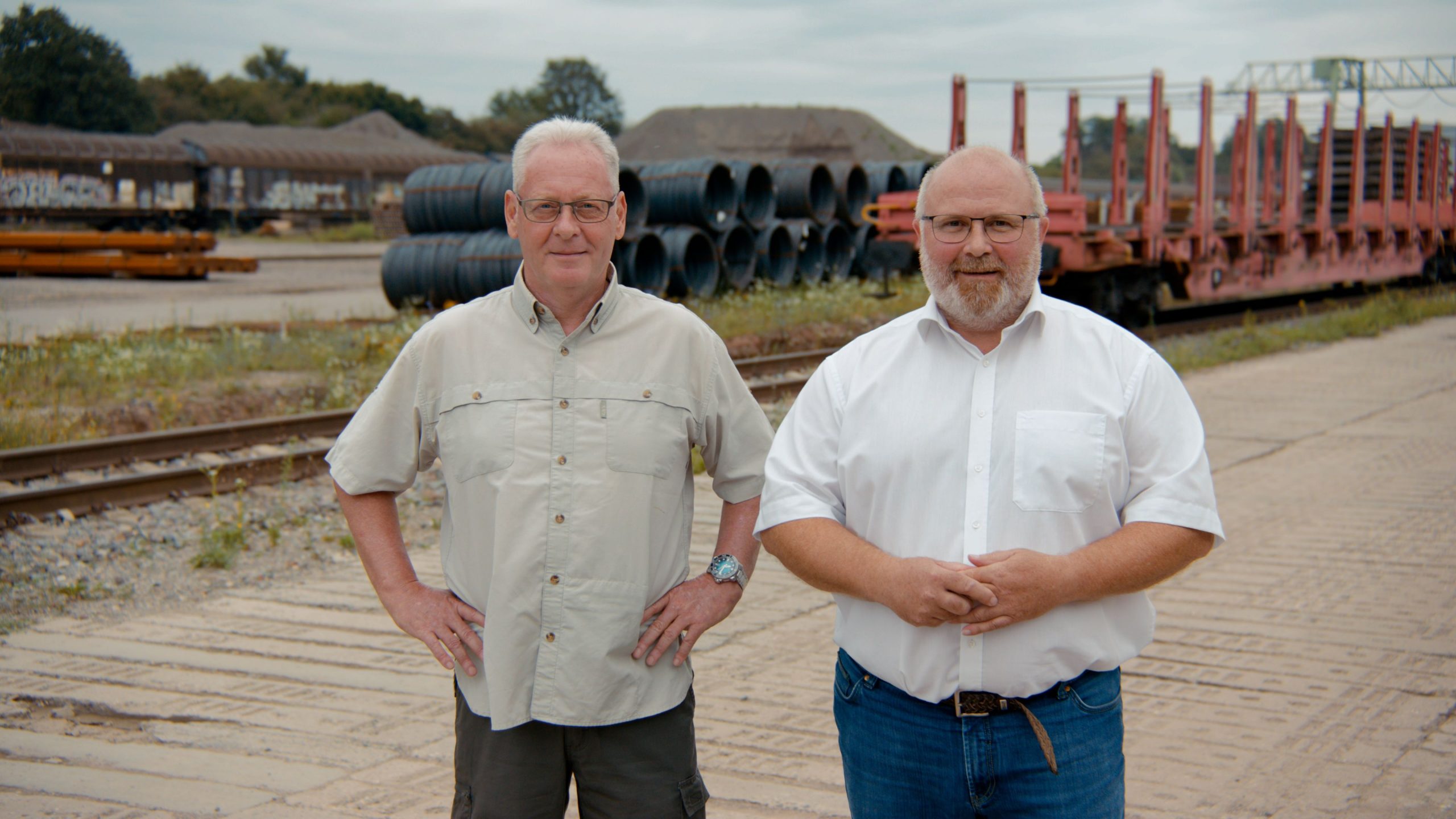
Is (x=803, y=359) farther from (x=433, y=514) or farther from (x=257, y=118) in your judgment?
(x=257, y=118)

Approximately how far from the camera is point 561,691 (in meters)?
2.41

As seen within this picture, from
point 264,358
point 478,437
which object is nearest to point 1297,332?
point 264,358

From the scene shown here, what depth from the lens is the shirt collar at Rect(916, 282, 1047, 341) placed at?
2.29 m

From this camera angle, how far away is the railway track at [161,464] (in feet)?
25.2

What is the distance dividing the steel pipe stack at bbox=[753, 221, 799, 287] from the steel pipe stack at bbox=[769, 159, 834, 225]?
3.65 ft

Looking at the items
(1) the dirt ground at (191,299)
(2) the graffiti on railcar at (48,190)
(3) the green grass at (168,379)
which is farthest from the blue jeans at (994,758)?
(2) the graffiti on railcar at (48,190)

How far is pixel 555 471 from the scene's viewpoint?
8.00ft

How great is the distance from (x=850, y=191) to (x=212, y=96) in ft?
284

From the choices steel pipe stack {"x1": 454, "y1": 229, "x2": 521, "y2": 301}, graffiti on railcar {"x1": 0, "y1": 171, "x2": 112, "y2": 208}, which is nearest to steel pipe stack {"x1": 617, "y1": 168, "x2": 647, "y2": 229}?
steel pipe stack {"x1": 454, "y1": 229, "x2": 521, "y2": 301}

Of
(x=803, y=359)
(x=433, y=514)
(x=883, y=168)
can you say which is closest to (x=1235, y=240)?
(x=883, y=168)

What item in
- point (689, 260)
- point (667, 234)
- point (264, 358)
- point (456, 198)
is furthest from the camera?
point (689, 260)

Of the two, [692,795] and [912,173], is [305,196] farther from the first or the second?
[692,795]

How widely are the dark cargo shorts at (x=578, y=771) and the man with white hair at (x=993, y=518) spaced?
369mm

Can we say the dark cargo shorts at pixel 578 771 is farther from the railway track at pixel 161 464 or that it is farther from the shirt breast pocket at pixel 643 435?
the railway track at pixel 161 464
